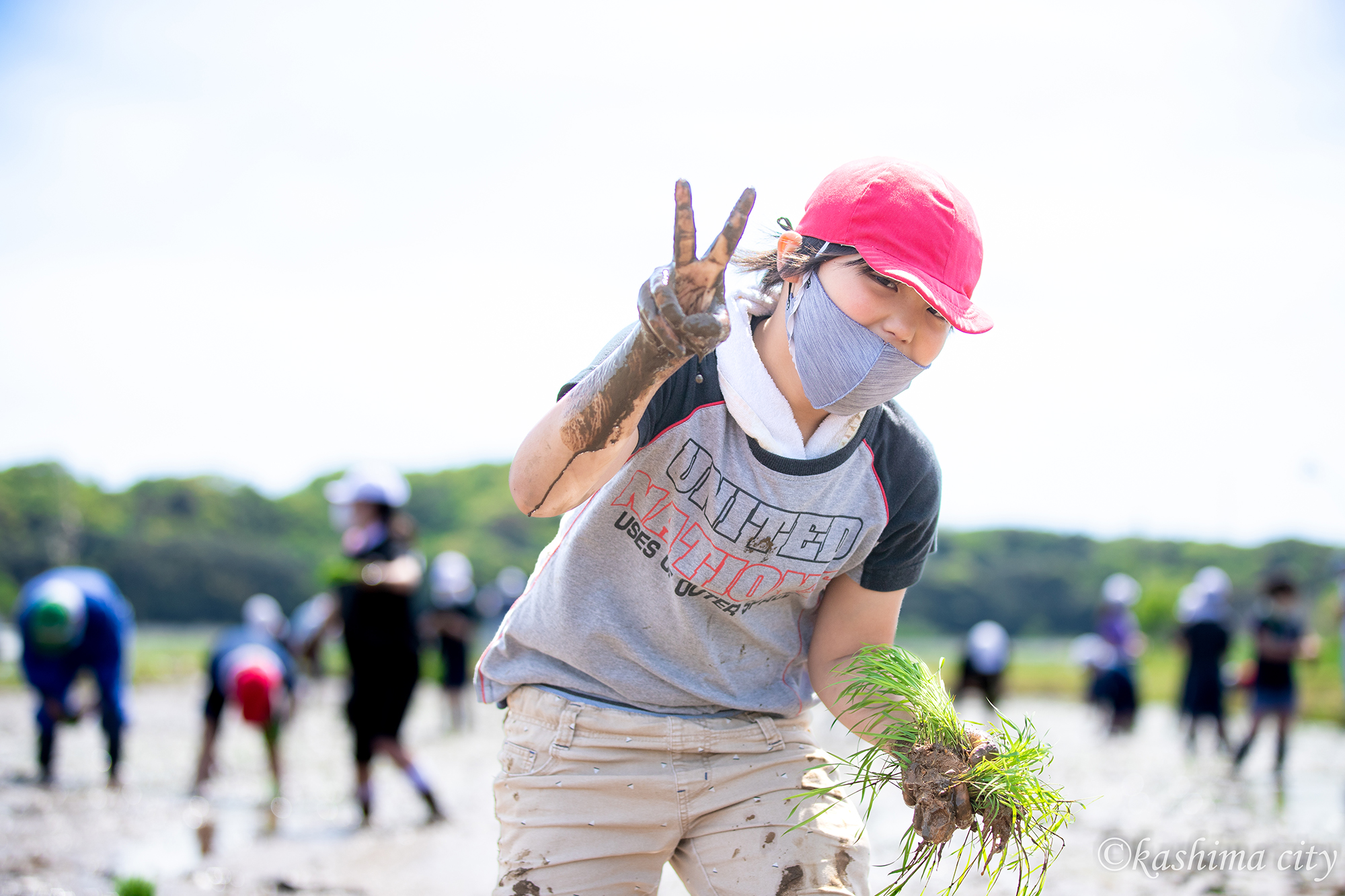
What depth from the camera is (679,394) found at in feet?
7.04

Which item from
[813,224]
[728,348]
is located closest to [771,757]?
[728,348]

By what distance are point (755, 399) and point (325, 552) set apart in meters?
64.1

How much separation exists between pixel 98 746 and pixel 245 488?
60.9m

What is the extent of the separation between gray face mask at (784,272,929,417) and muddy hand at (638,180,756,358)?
15.1 inches

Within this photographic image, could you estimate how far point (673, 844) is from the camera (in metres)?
2.29

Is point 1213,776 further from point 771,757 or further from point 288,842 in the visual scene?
point 771,757

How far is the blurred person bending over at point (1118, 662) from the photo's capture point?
Answer: 14.6 metres

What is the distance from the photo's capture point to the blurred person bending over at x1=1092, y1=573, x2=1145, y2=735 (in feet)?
48.0

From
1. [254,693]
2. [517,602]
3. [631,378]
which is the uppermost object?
[254,693]

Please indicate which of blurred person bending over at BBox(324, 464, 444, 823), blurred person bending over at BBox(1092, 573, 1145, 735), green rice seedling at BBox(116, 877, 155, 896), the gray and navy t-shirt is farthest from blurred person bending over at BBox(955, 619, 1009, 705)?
the gray and navy t-shirt

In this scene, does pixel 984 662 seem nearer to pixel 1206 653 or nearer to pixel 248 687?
pixel 1206 653

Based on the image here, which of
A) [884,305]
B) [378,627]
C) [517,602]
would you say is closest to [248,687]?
[378,627]

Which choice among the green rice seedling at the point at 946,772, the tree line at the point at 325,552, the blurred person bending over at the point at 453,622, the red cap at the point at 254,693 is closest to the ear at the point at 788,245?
the green rice seedling at the point at 946,772

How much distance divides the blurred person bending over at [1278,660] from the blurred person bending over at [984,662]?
3254 mm
